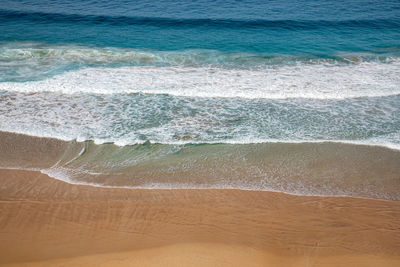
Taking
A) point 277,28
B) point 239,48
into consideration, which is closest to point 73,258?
point 239,48

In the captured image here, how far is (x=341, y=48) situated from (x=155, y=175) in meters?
12.8

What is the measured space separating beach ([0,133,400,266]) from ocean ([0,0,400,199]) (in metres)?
0.40

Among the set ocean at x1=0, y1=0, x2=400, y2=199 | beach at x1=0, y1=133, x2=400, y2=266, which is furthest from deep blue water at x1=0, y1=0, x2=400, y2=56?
beach at x1=0, y1=133, x2=400, y2=266

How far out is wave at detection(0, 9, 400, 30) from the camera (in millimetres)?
18422

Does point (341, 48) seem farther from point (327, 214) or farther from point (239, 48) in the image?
point (327, 214)

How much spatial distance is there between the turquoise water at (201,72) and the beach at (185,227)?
1965mm

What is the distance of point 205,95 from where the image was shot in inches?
394

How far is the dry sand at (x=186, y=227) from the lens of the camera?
4.62m

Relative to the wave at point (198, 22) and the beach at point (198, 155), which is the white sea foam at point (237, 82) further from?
the wave at point (198, 22)

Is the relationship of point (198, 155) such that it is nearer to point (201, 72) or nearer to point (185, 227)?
point (185, 227)

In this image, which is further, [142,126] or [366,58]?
[366,58]

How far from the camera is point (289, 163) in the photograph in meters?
6.79

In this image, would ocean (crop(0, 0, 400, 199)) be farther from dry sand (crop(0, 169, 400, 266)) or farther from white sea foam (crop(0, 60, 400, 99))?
dry sand (crop(0, 169, 400, 266))

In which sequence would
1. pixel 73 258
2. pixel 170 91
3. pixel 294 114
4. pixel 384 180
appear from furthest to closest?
pixel 170 91 < pixel 294 114 < pixel 384 180 < pixel 73 258
